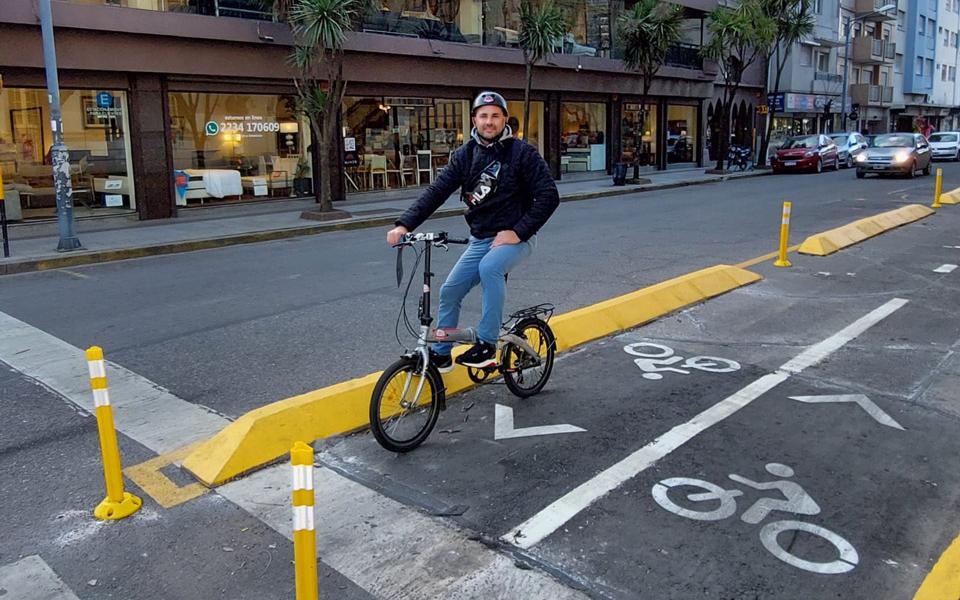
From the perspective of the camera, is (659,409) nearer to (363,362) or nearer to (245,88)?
(363,362)

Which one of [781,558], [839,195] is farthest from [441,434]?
Answer: [839,195]

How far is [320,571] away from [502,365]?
219 cm

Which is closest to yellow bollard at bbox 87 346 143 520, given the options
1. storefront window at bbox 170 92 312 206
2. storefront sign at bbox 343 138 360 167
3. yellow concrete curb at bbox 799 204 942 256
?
yellow concrete curb at bbox 799 204 942 256

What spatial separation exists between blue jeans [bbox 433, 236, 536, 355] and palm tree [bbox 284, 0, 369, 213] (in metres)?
12.9

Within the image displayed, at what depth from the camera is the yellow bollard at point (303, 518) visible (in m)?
2.66

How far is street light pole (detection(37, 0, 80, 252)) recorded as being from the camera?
1294 centimetres

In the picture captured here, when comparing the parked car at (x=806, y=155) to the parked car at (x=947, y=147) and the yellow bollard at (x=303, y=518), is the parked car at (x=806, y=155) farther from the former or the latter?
the yellow bollard at (x=303, y=518)

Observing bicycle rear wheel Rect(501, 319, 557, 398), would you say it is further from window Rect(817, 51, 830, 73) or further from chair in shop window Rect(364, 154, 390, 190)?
window Rect(817, 51, 830, 73)

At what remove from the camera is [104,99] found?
57.2 ft

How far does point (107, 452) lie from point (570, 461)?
2.49 meters

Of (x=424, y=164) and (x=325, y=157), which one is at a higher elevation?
(x=325, y=157)

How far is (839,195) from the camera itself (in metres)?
22.2

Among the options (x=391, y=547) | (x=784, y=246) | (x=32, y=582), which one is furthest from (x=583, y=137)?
(x=32, y=582)

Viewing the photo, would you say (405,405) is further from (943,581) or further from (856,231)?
(856,231)
